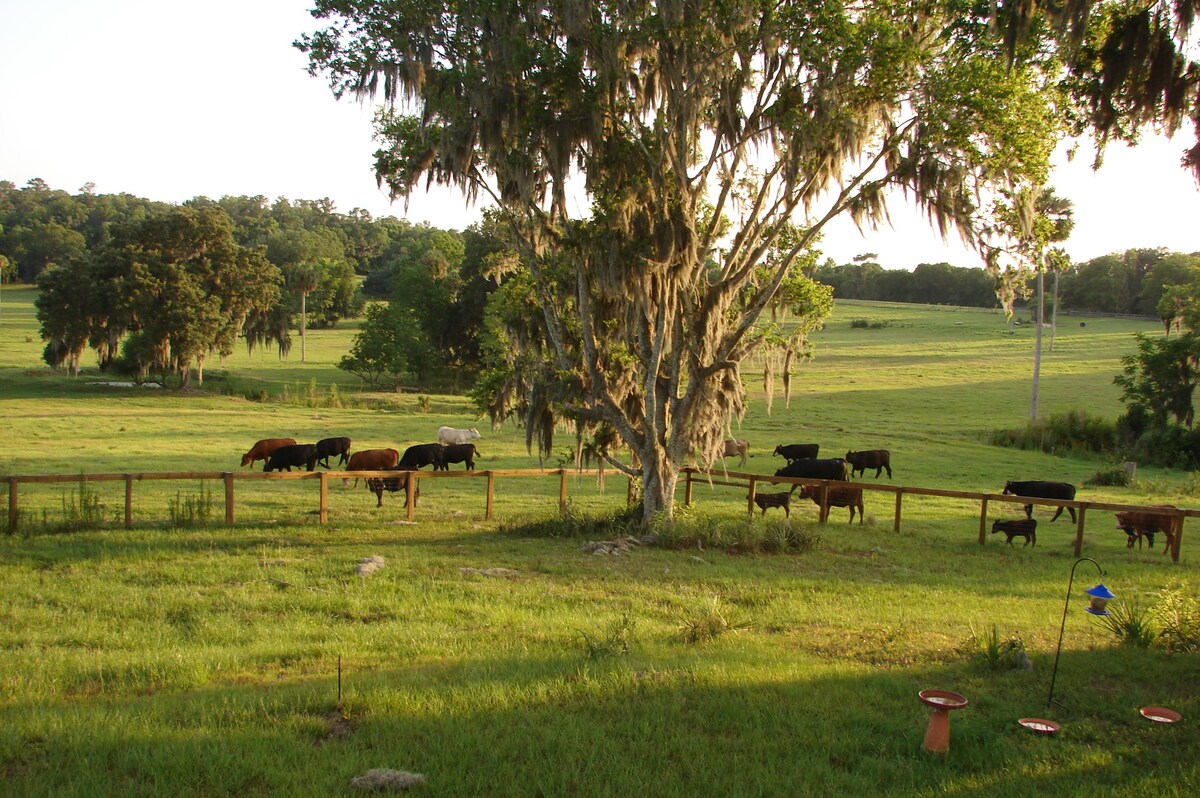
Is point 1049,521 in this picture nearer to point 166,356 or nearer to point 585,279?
point 585,279

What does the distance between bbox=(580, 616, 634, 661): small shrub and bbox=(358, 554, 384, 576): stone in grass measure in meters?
4.28

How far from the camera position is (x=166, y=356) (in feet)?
142

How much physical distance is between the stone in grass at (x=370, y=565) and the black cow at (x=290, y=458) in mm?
10023

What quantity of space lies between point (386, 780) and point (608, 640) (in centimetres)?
339

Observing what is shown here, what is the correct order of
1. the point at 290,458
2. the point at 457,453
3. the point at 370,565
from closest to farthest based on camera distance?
1. the point at 370,565
2. the point at 290,458
3. the point at 457,453

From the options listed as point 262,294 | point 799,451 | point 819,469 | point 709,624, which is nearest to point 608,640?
point 709,624

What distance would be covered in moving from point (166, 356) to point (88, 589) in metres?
36.2

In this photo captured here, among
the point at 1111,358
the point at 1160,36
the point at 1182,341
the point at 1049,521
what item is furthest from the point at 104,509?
the point at 1111,358

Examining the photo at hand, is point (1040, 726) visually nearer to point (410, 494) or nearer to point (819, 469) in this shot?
point (410, 494)

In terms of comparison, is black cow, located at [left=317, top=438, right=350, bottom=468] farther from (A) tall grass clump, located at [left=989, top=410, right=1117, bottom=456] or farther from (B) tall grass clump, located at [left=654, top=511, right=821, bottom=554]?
(A) tall grass clump, located at [left=989, top=410, right=1117, bottom=456]

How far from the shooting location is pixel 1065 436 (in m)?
36.7

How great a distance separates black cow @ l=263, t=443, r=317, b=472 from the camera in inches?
883

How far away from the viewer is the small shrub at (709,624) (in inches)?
346

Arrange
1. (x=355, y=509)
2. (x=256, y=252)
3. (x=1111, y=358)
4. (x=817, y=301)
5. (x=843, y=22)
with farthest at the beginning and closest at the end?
(x=1111, y=358) < (x=256, y=252) < (x=355, y=509) < (x=817, y=301) < (x=843, y=22)
